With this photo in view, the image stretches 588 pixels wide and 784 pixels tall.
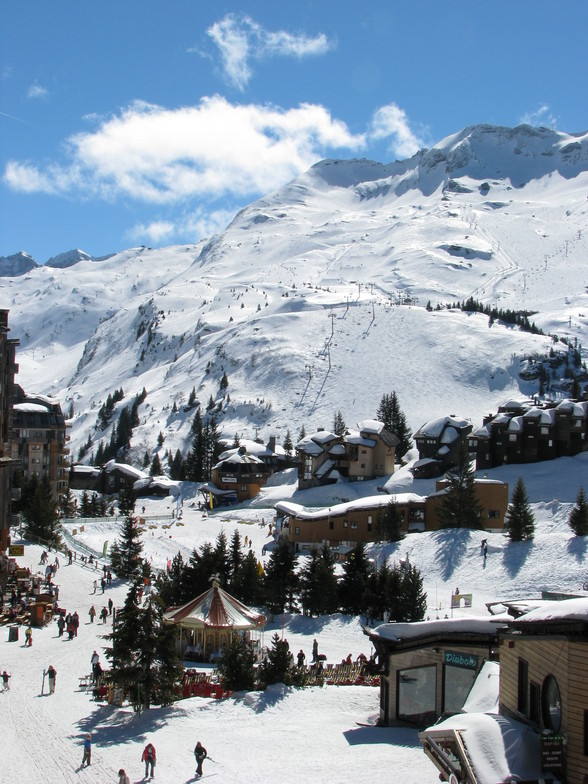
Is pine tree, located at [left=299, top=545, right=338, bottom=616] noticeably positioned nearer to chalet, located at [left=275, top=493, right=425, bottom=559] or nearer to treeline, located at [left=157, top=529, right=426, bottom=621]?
treeline, located at [left=157, top=529, right=426, bottom=621]

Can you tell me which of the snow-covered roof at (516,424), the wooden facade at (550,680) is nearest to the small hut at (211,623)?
the wooden facade at (550,680)

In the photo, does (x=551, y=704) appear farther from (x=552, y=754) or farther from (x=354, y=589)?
(x=354, y=589)

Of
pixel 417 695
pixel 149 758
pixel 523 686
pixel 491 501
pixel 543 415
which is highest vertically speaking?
pixel 543 415

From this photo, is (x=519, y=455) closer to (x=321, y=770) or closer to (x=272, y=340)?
(x=321, y=770)

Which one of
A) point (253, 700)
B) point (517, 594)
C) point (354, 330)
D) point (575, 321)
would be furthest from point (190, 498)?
point (575, 321)

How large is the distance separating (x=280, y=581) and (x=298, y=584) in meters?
0.96

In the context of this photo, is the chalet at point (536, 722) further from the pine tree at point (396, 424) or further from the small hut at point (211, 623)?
the pine tree at point (396, 424)

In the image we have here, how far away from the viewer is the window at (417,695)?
21.5 metres

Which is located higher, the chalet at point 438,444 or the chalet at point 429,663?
the chalet at point 438,444

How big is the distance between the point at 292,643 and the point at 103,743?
1474cm

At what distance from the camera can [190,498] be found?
91.4 m

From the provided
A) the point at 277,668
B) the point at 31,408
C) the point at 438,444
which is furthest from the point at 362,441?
the point at 277,668

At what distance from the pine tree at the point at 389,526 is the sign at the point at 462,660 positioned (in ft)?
108

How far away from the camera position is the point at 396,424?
10512cm
